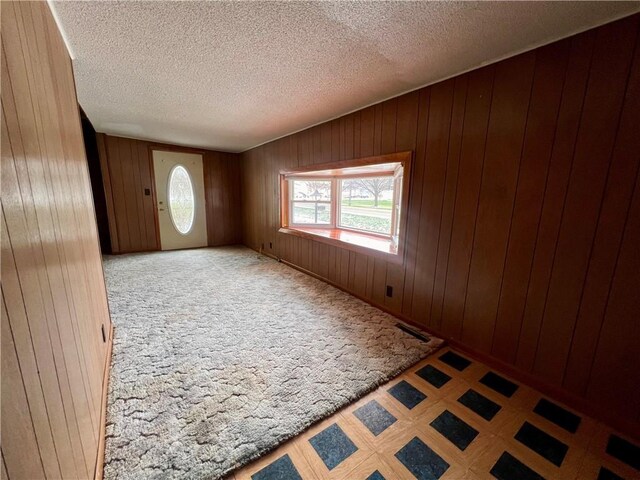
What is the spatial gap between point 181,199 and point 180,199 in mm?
18

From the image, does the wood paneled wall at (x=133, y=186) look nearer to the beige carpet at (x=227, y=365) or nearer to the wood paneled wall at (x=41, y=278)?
the beige carpet at (x=227, y=365)

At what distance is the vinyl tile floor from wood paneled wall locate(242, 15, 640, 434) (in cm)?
23

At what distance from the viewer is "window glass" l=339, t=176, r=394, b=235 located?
357 centimetres

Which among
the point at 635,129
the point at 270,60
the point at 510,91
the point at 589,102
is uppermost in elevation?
the point at 270,60

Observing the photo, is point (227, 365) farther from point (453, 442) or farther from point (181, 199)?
point (181, 199)

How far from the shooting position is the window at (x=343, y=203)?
3424mm

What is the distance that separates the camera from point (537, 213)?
5.11 feet

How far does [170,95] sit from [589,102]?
3.04 m

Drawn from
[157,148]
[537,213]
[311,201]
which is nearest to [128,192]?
[157,148]

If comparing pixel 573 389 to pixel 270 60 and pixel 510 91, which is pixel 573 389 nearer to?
pixel 510 91

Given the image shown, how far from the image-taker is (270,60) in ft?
5.55

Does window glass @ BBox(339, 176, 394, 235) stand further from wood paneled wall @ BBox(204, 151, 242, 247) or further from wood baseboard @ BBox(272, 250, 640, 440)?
wood paneled wall @ BBox(204, 151, 242, 247)

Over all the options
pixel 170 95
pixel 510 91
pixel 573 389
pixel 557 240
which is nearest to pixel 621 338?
pixel 573 389

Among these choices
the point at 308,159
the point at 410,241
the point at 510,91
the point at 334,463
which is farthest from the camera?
the point at 308,159
